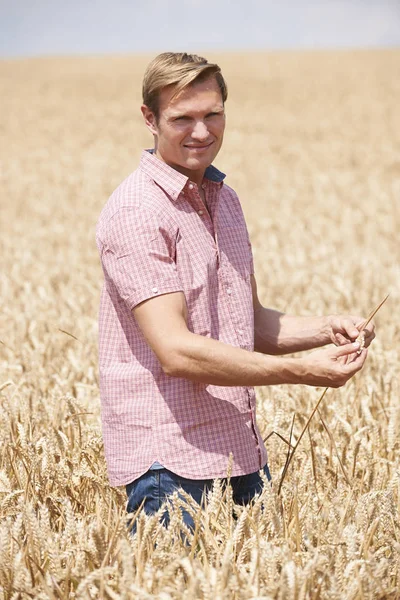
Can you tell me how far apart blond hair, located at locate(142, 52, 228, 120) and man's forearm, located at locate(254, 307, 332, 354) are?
80 cm

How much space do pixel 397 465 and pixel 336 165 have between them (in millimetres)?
12391

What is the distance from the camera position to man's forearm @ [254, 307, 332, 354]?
2.75m

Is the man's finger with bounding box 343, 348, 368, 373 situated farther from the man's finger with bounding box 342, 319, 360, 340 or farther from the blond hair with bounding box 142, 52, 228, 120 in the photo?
the blond hair with bounding box 142, 52, 228, 120

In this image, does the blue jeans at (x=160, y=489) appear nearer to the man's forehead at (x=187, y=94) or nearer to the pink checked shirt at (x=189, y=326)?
the pink checked shirt at (x=189, y=326)

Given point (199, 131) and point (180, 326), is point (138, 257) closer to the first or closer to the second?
point (180, 326)

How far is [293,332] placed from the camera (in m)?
2.80

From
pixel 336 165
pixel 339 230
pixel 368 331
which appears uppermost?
pixel 336 165

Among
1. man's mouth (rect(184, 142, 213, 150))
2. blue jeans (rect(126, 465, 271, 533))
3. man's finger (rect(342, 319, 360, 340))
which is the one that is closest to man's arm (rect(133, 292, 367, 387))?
man's finger (rect(342, 319, 360, 340))

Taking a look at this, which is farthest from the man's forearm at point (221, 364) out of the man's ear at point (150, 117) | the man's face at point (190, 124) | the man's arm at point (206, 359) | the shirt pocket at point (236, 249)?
the man's ear at point (150, 117)

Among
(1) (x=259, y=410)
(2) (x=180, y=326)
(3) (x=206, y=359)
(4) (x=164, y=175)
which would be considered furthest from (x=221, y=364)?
(1) (x=259, y=410)

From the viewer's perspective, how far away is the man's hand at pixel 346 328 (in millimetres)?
2568

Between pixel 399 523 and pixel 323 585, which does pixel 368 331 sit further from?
pixel 323 585

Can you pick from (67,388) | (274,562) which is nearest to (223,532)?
(274,562)

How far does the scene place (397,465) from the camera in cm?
316
